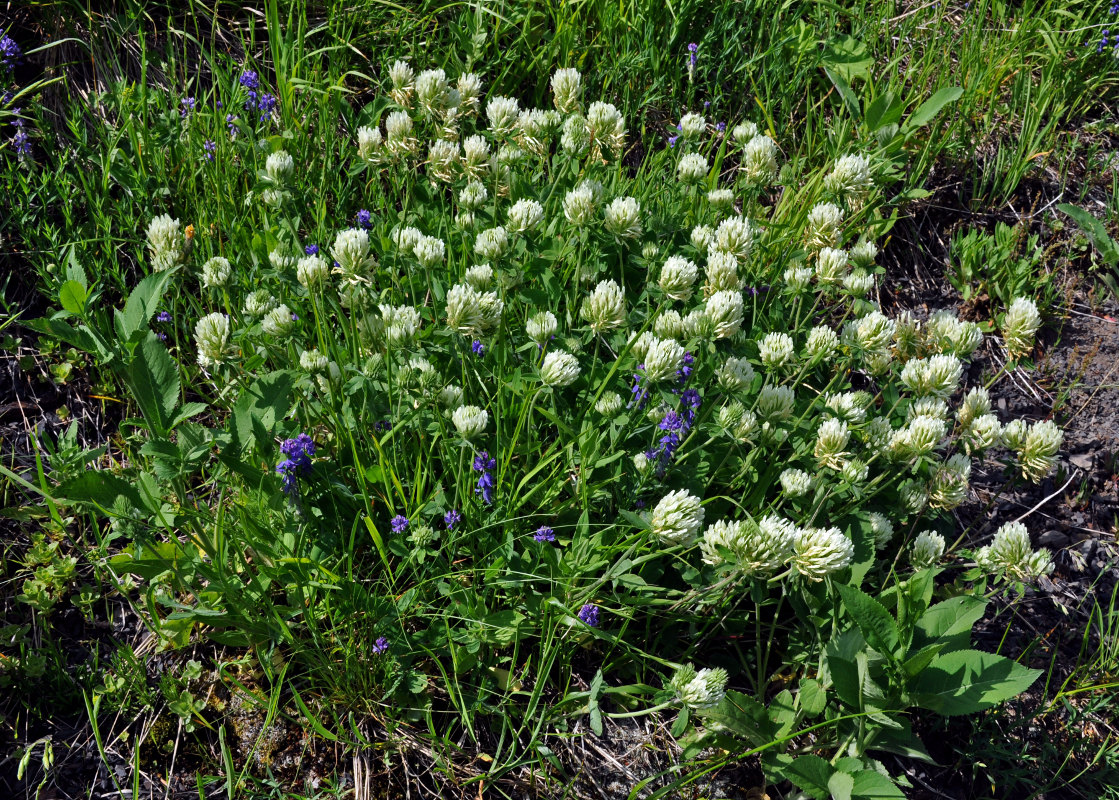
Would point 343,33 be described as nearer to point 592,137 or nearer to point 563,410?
point 592,137

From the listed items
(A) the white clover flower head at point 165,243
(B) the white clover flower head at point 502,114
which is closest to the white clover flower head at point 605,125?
(B) the white clover flower head at point 502,114

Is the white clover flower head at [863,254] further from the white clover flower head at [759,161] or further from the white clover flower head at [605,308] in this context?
the white clover flower head at [605,308]

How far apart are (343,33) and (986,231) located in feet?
10.2

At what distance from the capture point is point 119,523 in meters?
2.08

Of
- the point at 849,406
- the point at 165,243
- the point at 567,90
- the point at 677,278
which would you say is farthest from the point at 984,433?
the point at 165,243

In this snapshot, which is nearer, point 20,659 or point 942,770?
point 20,659

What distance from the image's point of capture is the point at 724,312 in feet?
7.41

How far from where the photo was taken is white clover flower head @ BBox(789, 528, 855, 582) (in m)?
2.00

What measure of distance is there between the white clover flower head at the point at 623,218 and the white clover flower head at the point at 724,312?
407 mm

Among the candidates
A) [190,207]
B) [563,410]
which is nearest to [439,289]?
[563,410]

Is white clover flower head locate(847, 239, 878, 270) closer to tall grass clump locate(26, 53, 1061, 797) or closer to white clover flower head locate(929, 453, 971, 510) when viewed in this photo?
tall grass clump locate(26, 53, 1061, 797)

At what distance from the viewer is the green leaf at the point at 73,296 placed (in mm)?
2031

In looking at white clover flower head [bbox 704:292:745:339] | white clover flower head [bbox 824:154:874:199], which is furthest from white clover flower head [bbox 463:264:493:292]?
white clover flower head [bbox 824:154:874:199]

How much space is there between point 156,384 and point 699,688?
148 centimetres
